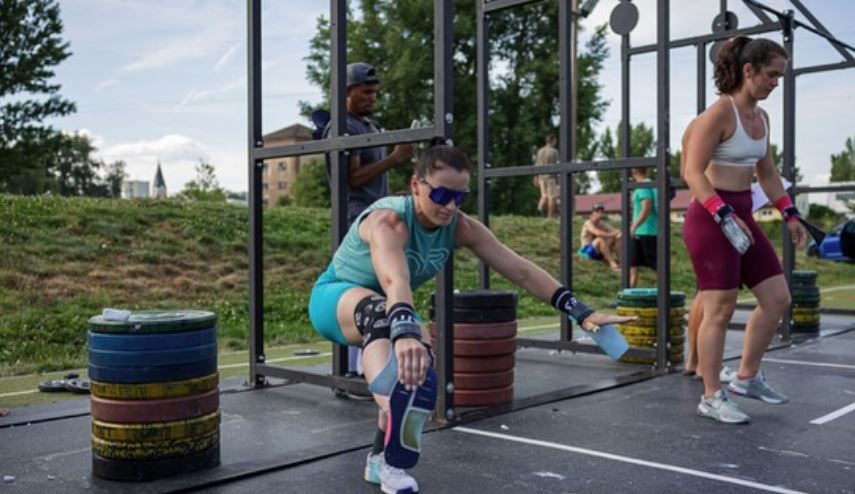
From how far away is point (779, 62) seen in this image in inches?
157

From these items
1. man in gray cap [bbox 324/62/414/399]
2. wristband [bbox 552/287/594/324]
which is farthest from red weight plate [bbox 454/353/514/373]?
wristband [bbox 552/287/594/324]

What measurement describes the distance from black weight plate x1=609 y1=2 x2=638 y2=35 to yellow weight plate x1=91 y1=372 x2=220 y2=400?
5196mm

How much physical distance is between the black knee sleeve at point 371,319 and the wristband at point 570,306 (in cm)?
61

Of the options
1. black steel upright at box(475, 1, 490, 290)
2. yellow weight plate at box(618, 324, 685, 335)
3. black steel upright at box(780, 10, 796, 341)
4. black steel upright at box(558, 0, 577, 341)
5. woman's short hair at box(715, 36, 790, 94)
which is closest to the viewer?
woman's short hair at box(715, 36, 790, 94)

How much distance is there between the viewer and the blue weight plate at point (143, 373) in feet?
10.1

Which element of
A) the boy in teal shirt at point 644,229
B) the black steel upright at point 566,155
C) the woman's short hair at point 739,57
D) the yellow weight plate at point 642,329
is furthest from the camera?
the boy in teal shirt at point 644,229

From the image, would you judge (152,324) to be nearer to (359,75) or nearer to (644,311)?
(359,75)

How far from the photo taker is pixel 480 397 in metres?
4.50

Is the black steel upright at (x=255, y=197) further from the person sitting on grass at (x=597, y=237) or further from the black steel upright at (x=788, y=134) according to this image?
the person sitting on grass at (x=597, y=237)

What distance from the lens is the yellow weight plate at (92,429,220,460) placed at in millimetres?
3111

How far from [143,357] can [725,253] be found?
8.81ft

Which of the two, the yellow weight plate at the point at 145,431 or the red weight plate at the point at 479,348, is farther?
the red weight plate at the point at 479,348

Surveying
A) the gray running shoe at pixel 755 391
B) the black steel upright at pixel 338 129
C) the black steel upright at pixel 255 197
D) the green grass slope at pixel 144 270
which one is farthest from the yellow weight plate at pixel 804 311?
the black steel upright at pixel 255 197

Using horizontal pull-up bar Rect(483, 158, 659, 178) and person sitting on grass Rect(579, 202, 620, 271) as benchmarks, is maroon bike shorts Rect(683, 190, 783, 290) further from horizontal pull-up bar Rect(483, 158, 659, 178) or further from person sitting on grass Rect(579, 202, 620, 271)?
person sitting on grass Rect(579, 202, 620, 271)
